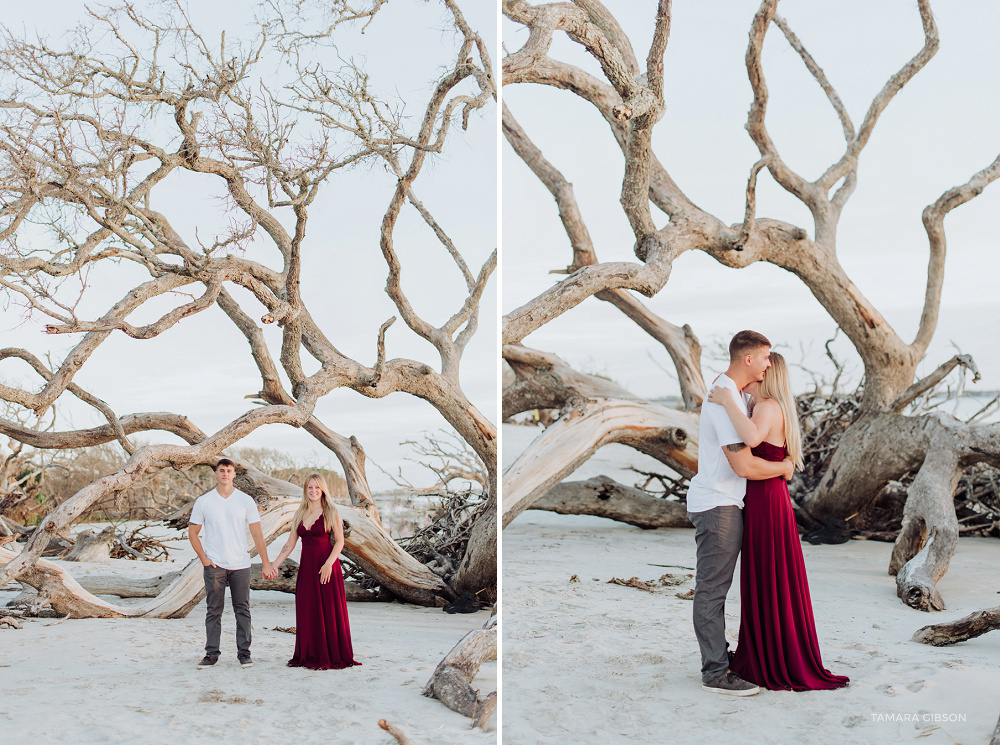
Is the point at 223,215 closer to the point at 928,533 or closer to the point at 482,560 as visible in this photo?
the point at 482,560

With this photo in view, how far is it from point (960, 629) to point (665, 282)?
2.86m

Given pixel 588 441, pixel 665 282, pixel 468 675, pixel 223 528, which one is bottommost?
pixel 468 675

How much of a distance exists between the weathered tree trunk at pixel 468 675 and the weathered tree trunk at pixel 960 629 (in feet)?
6.52

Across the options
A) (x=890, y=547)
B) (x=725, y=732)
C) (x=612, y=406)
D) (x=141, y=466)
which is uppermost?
(x=612, y=406)

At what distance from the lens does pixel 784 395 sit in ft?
12.6

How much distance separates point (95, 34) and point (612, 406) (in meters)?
4.82

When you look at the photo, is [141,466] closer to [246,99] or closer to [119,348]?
[246,99]

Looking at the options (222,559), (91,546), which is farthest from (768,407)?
(91,546)

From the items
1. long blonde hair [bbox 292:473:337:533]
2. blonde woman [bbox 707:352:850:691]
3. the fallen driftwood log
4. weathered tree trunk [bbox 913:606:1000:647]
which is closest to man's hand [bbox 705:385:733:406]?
blonde woman [bbox 707:352:850:691]

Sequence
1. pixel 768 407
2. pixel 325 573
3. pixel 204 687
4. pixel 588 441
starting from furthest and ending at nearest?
pixel 588 441 < pixel 325 573 < pixel 204 687 < pixel 768 407

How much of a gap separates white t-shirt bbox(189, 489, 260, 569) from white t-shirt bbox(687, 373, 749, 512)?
2.76 m

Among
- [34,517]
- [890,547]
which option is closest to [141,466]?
[890,547]

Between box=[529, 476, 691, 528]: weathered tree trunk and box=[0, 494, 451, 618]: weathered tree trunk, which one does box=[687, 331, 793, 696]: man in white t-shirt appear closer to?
box=[0, 494, 451, 618]: weathered tree trunk

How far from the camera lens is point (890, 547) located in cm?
772
